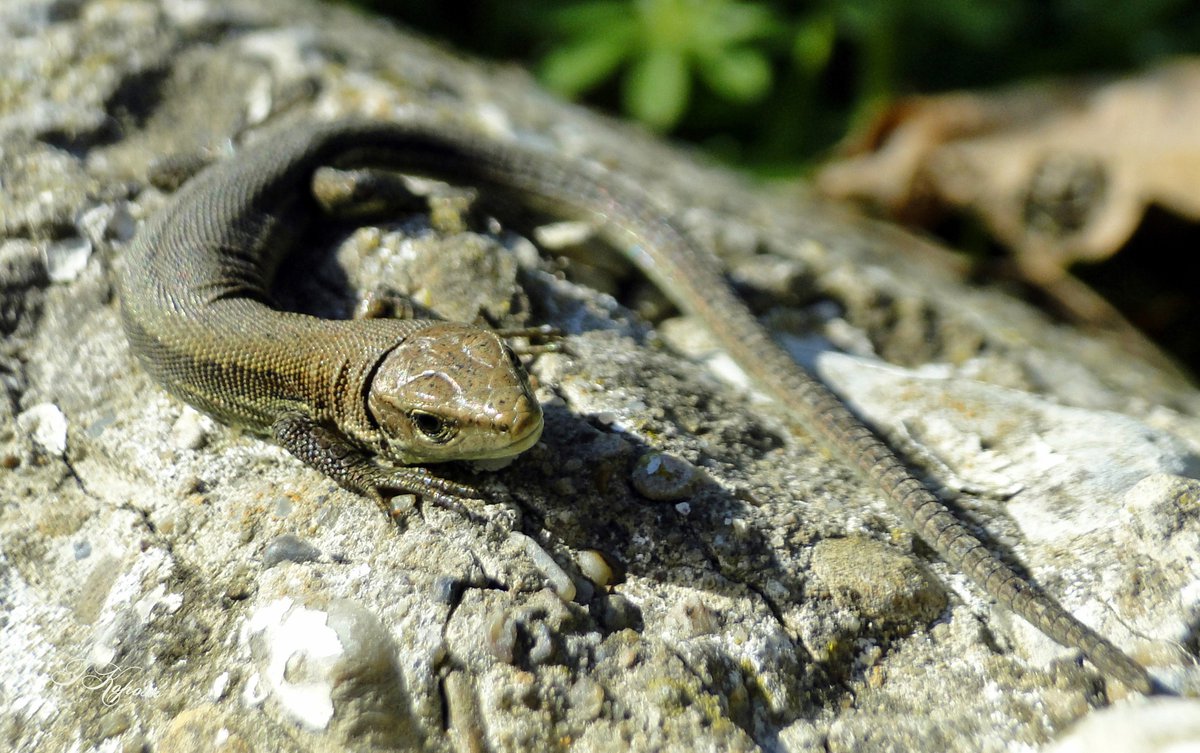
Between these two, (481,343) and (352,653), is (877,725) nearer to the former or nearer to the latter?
(352,653)

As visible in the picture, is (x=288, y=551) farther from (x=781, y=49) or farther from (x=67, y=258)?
(x=781, y=49)

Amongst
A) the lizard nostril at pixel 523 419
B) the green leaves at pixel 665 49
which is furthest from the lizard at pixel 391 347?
the green leaves at pixel 665 49

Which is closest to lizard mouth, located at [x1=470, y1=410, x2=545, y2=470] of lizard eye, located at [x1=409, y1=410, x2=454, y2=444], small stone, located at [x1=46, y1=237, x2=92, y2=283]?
lizard eye, located at [x1=409, y1=410, x2=454, y2=444]

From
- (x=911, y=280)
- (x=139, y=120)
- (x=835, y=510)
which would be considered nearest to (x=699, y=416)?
(x=835, y=510)

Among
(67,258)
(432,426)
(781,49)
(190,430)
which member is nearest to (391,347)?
(432,426)

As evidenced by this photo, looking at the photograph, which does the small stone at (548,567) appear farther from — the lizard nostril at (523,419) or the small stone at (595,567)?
the lizard nostril at (523,419)
